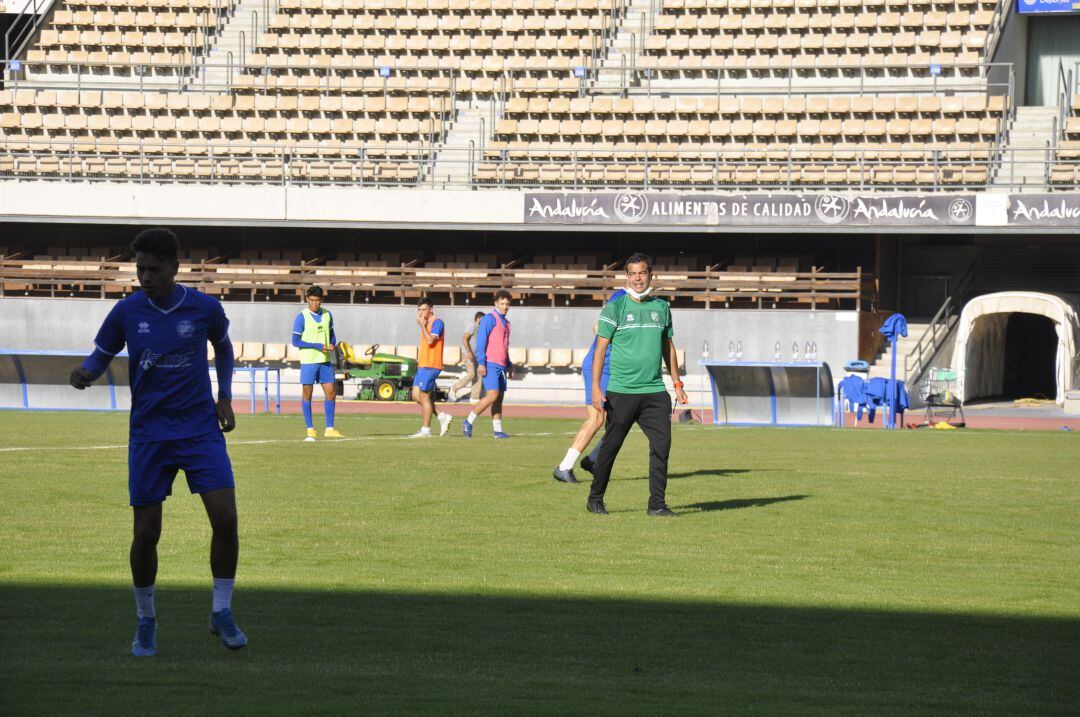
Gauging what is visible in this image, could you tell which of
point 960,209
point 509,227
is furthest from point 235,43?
point 960,209

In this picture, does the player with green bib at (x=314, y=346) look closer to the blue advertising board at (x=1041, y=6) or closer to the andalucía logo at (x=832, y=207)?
the andalucía logo at (x=832, y=207)

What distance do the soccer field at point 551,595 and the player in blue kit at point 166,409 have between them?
462 mm

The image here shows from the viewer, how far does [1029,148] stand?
118 ft

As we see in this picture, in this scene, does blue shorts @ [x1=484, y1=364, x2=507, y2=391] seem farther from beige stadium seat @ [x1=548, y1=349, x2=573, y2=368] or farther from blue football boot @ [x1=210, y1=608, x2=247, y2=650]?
beige stadium seat @ [x1=548, y1=349, x2=573, y2=368]

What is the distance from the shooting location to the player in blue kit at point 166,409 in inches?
269

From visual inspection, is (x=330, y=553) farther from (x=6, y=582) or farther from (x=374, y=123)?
(x=374, y=123)

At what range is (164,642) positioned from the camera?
6922 millimetres

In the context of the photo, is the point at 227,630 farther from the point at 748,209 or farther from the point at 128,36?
the point at 128,36

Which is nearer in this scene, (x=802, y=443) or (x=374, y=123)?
(x=802, y=443)

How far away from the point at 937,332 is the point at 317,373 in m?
21.8

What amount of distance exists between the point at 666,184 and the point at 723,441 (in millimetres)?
18091

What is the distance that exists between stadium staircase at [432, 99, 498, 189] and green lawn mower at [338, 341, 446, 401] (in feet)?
18.9

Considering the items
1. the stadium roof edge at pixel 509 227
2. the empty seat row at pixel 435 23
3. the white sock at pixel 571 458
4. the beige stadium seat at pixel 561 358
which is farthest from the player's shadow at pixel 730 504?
the empty seat row at pixel 435 23

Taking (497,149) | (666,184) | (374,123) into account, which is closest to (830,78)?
(666,184)
